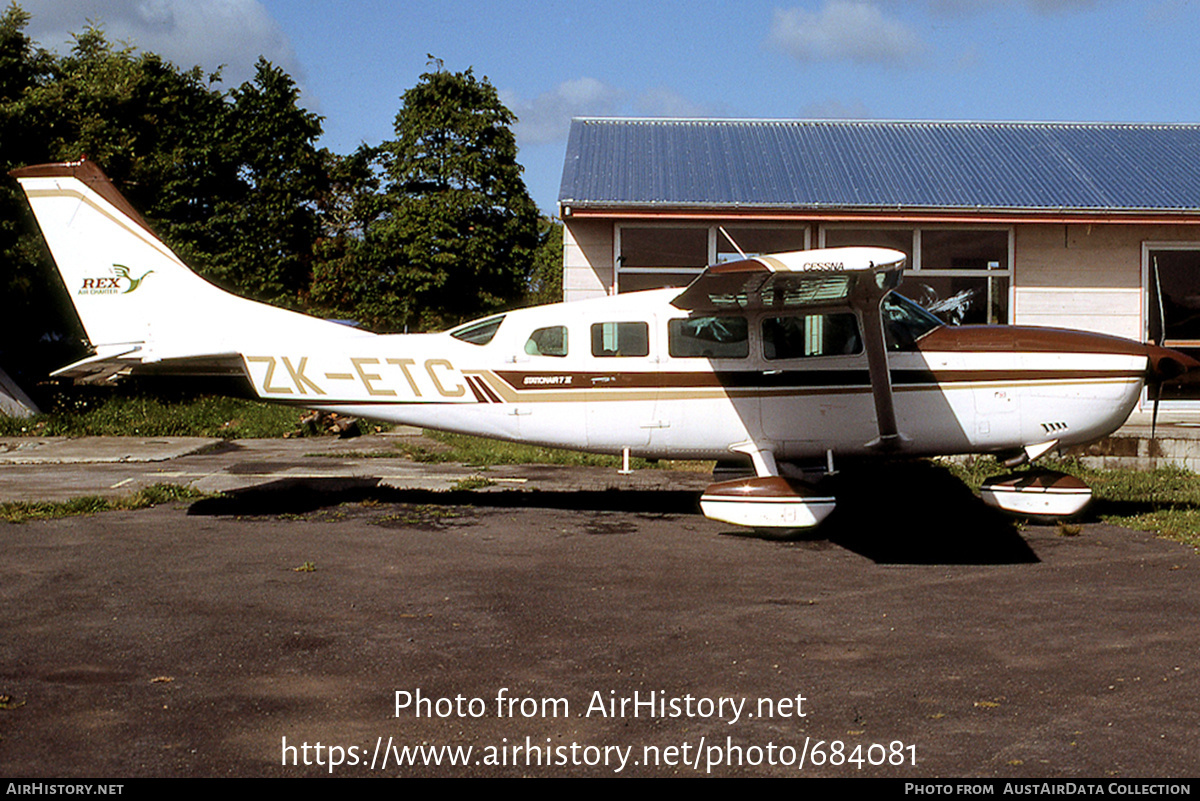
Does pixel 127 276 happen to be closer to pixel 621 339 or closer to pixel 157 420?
pixel 621 339

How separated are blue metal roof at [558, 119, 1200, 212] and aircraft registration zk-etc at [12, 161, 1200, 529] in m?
5.47

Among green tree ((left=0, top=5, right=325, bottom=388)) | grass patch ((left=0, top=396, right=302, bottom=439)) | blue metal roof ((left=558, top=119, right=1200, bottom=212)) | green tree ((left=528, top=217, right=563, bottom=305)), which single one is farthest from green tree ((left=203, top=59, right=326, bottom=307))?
green tree ((left=528, top=217, right=563, bottom=305))

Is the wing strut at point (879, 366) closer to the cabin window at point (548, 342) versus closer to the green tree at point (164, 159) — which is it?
the cabin window at point (548, 342)

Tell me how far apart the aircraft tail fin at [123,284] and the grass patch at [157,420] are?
7.19 metres

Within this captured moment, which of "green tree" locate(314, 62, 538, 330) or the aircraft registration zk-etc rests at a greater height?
"green tree" locate(314, 62, 538, 330)

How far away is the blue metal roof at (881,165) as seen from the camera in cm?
1438

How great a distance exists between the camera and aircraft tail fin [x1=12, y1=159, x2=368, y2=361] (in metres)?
9.38

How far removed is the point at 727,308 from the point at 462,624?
4.26 m

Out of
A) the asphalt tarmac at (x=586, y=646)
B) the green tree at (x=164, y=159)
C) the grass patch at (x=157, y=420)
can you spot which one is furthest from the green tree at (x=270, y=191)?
the asphalt tarmac at (x=586, y=646)

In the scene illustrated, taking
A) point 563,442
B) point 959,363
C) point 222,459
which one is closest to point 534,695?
point 563,442

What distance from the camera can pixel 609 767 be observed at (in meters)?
3.76

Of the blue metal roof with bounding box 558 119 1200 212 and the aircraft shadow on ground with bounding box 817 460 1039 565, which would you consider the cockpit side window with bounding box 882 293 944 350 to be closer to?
the aircraft shadow on ground with bounding box 817 460 1039 565

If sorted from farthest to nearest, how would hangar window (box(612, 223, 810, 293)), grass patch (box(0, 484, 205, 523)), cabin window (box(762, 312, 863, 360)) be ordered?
1. hangar window (box(612, 223, 810, 293))
2. grass patch (box(0, 484, 205, 523))
3. cabin window (box(762, 312, 863, 360))

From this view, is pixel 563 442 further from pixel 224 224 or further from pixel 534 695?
pixel 224 224
